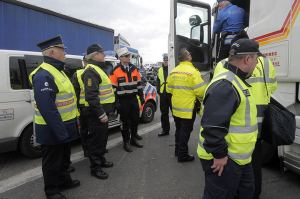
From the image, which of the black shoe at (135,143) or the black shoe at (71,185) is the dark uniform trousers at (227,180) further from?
the black shoe at (135,143)

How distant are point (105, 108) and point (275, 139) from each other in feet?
8.60

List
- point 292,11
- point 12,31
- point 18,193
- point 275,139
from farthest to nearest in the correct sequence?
point 12,31
point 18,193
point 292,11
point 275,139

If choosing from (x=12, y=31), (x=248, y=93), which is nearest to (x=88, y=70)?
(x=248, y=93)

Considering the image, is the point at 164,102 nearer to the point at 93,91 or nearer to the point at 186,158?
the point at 186,158

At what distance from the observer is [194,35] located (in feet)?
18.5

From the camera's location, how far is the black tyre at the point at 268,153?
3.98 metres

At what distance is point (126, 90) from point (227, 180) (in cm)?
344

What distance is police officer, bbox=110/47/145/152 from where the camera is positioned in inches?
218

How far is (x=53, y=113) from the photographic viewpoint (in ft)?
11.1

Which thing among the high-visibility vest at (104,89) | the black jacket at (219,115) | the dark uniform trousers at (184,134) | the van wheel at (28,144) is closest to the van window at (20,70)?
the van wheel at (28,144)

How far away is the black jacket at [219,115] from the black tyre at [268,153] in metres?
1.94

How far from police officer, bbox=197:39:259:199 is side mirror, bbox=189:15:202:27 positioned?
328 centimetres

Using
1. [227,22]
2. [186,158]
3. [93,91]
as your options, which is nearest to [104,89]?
[93,91]

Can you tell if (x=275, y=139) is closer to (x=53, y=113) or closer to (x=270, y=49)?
(x=270, y=49)
